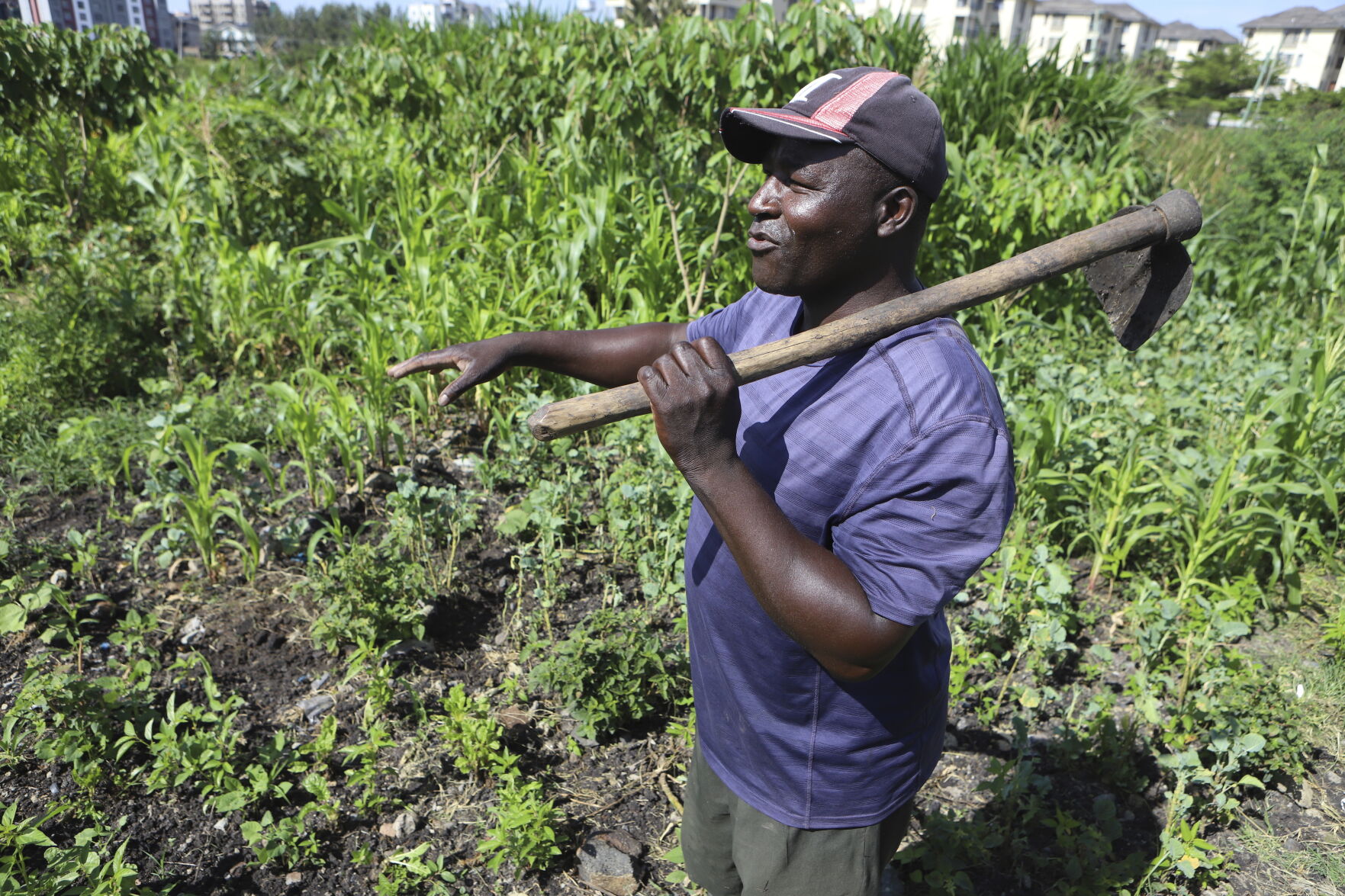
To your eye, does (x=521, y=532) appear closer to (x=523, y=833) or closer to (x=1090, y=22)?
(x=523, y=833)

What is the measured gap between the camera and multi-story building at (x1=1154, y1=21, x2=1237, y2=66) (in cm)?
7756

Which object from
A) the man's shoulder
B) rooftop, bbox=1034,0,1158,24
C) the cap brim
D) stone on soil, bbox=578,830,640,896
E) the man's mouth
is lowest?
stone on soil, bbox=578,830,640,896

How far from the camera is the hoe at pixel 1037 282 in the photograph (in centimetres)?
124

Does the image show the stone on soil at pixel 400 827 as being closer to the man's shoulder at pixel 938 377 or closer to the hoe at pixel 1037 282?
the hoe at pixel 1037 282

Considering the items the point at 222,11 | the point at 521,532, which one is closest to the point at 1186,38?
the point at 521,532

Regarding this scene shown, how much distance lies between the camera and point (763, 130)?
123 centimetres

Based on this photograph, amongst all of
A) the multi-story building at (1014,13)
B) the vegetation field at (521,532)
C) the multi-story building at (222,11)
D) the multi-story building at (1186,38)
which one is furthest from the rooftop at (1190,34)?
the multi-story building at (222,11)

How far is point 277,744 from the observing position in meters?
2.19

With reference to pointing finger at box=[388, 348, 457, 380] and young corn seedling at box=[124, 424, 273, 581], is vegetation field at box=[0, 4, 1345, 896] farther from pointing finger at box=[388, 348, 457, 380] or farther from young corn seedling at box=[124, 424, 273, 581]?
pointing finger at box=[388, 348, 457, 380]

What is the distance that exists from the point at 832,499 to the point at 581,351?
2.38 ft

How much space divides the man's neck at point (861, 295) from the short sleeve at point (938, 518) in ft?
0.88

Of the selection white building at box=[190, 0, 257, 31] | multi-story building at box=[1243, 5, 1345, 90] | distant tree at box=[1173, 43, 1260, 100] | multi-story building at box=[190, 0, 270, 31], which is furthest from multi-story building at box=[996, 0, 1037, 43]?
white building at box=[190, 0, 257, 31]

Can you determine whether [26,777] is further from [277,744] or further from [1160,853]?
[1160,853]

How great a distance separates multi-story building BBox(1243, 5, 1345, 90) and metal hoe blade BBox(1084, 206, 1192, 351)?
73.4 meters
